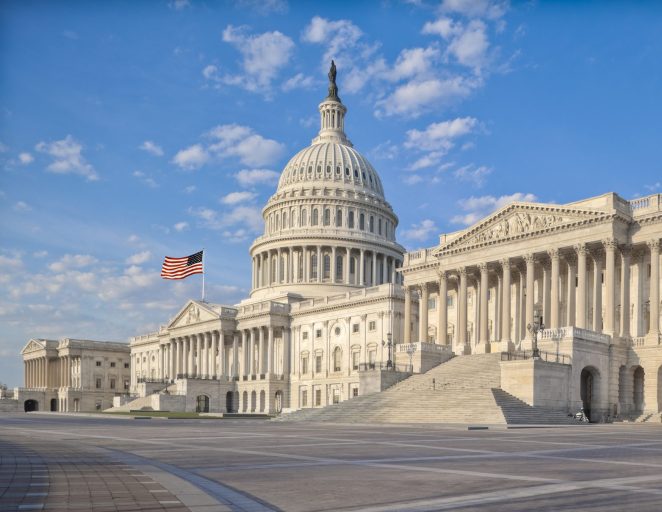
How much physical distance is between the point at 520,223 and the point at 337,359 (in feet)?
139

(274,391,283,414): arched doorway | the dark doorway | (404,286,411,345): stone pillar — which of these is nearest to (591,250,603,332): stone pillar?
(404,286,411,345): stone pillar

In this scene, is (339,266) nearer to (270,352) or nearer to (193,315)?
(193,315)

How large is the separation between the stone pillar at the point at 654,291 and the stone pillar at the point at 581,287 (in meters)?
5.37

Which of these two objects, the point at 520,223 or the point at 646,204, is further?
the point at 520,223

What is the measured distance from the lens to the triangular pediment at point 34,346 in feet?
606

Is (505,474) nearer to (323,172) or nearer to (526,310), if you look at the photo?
(526,310)

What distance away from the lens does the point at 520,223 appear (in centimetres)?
7512

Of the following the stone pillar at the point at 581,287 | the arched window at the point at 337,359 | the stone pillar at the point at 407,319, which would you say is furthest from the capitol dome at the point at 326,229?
the stone pillar at the point at 581,287

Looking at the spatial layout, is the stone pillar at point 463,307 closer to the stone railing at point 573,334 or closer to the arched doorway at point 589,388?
the arched doorway at point 589,388

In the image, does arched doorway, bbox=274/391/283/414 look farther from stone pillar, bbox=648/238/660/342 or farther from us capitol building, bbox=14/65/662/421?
stone pillar, bbox=648/238/660/342

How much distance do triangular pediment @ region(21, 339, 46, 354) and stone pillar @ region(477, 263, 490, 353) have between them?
13272 centimetres

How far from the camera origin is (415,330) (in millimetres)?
101250

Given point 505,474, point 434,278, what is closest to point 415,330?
point 434,278

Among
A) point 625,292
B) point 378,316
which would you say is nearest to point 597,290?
point 625,292
